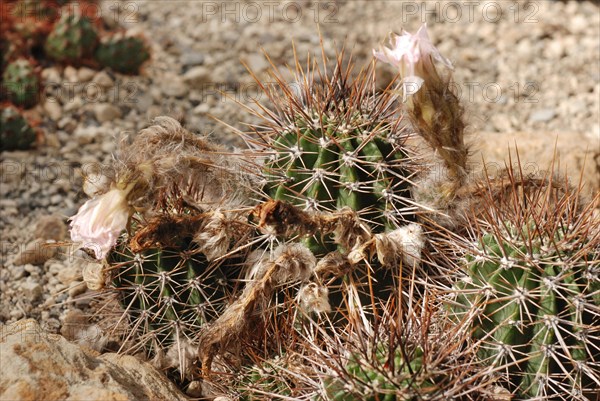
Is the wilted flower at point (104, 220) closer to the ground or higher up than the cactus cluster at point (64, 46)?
higher up

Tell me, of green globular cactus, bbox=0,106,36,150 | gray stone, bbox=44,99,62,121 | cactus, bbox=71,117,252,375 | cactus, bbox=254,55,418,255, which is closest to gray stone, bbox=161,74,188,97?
gray stone, bbox=44,99,62,121

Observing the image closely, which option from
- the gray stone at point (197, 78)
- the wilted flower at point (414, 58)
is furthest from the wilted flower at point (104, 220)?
the gray stone at point (197, 78)

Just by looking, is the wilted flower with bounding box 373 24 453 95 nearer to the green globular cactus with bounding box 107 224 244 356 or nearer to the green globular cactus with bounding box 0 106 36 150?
the green globular cactus with bounding box 107 224 244 356

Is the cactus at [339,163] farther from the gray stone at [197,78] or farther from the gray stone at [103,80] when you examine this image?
the gray stone at [103,80]

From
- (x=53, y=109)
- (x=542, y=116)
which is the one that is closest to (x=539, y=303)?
(x=542, y=116)

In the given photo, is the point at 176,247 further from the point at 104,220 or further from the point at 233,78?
the point at 233,78

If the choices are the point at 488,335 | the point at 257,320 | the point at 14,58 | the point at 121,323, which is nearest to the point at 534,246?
the point at 488,335
